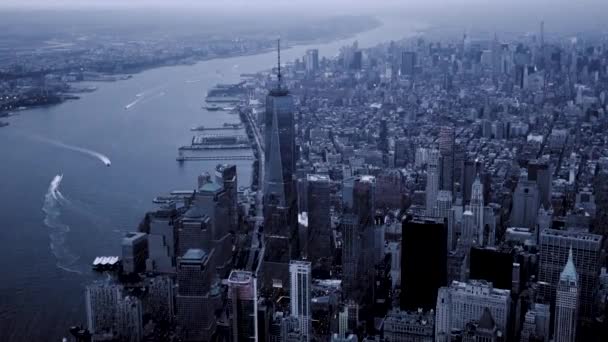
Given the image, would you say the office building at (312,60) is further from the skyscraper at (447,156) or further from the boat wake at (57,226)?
the boat wake at (57,226)

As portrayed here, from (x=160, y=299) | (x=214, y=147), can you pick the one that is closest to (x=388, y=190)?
(x=214, y=147)

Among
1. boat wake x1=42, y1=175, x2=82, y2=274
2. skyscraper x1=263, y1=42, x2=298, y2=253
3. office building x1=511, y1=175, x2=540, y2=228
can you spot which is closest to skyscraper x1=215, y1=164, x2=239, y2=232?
skyscraper x1=263, y1=42, x2=298, y2=253

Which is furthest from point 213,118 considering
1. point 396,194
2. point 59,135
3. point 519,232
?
point 519,232

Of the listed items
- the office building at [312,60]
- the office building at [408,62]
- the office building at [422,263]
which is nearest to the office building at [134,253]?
the office building at [422,263]

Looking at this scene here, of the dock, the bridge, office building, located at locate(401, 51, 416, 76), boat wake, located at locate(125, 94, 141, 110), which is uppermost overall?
office building, located at locate(401, 51, 416, 76)

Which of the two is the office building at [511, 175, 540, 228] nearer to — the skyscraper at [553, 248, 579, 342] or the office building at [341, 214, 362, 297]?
the office building at [341, 214, 362, 297]

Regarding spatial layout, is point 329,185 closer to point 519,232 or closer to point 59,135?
point 519,232
